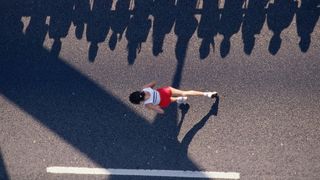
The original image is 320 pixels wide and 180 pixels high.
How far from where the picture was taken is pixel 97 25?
770 centimetres

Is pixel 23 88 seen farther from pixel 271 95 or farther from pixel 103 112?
pixel 271 95

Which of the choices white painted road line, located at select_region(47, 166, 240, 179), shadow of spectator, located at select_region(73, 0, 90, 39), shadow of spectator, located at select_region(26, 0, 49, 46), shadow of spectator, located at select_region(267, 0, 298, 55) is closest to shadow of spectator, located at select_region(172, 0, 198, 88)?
shadow of spectator, located at select_region(267, 0, 298, 55)

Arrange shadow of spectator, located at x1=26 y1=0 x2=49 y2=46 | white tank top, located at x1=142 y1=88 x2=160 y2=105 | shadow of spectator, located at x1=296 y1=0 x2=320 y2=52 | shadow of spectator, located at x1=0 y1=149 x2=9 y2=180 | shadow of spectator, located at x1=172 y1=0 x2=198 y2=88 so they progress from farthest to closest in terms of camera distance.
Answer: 1. shadow of spectator, located at x1=26 y1=0 x2=49 y2=46
2. shadow of spectator, located at x1=0 y1=149 x2=9 y2=180
3. shadow of spectator, located at x1=172 y1=0 x2=198 y2=88
4. shadow of spectator, located at x1=296 y1=0 x2=320 y2=52
5. white tank top, located at x1=142 y1=88 x2=160 y2=105

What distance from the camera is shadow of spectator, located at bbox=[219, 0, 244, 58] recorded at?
7.17 meters

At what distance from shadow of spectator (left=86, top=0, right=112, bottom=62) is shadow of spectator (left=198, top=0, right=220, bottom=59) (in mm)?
1967

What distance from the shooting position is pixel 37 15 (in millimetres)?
7992

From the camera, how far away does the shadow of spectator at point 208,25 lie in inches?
285

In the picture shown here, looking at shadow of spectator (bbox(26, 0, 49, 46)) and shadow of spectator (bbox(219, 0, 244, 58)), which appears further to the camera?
shadow of spectator (bbox(26, 0, 49, 46))

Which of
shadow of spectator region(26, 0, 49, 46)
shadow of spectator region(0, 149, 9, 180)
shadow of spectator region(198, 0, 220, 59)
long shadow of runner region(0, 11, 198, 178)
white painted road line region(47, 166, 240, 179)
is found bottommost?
shadow of spectator region(0, 149, 9, 180)

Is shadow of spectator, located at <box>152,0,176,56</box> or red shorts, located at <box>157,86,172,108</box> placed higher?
shadow of spectator, located at <box>152,0,176,56</box>

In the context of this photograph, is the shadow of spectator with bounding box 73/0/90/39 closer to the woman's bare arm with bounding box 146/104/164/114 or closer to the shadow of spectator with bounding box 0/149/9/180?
the woman's bare arm with bounding box 146/104/164/114

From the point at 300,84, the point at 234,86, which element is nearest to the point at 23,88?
the point at 234,86

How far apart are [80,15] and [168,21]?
1904 mm

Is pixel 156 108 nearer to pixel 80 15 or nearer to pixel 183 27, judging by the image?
pixel 183 27
